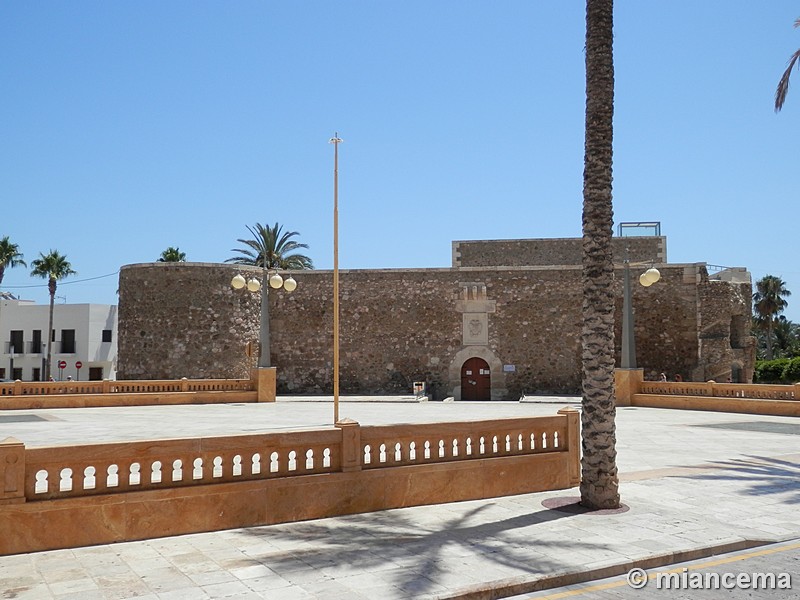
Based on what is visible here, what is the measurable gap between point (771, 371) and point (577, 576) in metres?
52.4

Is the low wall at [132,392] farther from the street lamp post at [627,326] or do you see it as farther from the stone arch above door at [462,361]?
the street lamp post at [627,326]

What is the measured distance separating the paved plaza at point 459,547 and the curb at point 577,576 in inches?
0.5

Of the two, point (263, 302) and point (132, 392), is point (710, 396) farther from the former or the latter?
point (132, 392)

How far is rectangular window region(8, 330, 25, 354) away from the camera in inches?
2170

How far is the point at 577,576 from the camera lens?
6.29m

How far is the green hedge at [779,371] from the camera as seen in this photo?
162 ft

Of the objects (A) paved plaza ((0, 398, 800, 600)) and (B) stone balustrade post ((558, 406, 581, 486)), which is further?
(B) stone balustrade post ((558, 406, 581, 486))

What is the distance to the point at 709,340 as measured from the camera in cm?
3269

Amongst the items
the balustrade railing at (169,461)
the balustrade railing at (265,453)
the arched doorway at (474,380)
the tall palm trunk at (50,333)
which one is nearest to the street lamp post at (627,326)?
the arched doorway at (474,380)

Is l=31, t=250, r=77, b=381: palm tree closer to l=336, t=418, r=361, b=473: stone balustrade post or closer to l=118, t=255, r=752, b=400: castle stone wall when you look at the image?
l=118, t=255, r=752, b=400: castle stone wall

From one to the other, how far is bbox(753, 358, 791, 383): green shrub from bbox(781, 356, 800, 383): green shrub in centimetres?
28

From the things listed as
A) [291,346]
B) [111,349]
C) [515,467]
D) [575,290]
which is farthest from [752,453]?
[111,349]

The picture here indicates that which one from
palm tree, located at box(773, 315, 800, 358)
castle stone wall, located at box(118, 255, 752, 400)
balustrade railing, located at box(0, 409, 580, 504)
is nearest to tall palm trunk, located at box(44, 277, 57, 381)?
castle stone wall, located at box(118, 255, 752, 400)

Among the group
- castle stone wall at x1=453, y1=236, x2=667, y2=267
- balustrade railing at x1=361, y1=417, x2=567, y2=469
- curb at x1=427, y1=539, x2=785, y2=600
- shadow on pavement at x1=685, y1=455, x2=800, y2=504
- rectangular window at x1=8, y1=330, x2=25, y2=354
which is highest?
castle stone wall at x1=453, y1=236, x2=667, y2=267
